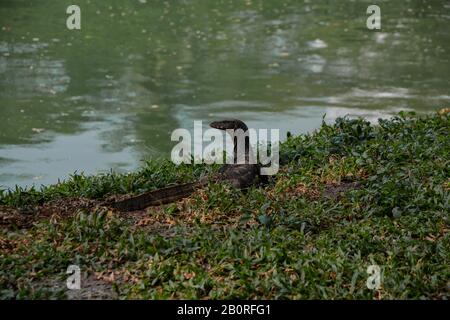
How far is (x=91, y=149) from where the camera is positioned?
9.58 meters

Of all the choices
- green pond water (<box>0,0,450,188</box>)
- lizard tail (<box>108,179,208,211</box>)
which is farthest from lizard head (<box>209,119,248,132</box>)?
green pond water (<box>0,0,450,188</box>)

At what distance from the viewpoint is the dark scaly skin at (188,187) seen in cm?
633

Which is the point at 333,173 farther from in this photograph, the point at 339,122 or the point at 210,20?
the point at 210,20

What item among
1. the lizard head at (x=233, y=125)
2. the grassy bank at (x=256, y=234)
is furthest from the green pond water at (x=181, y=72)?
the grassy bank at (x=256, y=234)

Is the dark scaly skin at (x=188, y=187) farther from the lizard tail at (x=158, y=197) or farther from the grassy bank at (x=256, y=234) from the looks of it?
the grassy bank at (x=256, y=234)

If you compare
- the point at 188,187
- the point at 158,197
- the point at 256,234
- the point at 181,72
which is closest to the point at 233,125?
the point at 188,187

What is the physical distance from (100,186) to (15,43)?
9.32 metres

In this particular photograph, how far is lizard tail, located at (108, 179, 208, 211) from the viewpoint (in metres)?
6.29

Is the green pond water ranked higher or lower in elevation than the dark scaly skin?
higher

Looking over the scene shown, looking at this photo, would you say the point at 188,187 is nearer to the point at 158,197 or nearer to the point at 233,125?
the point at 158,197

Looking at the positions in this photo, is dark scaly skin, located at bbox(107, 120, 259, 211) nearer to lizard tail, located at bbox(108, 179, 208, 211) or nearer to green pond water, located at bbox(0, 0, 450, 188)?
lizard tail, located at bbox(108, 179, 208, 211)

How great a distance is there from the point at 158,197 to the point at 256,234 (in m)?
1.18
